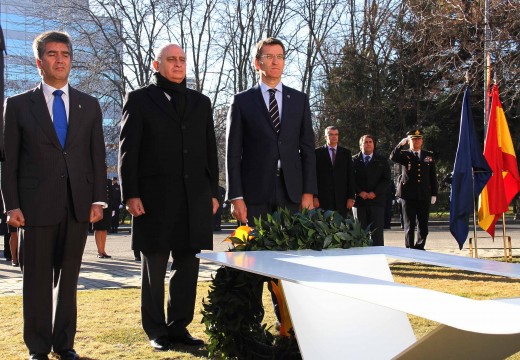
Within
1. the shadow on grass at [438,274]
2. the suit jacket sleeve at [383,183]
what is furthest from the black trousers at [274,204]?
the suit jacket sleeve at [383,183]

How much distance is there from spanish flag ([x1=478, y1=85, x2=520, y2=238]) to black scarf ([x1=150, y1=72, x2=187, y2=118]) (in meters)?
7.37

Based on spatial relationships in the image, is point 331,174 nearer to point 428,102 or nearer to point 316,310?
point 316,310

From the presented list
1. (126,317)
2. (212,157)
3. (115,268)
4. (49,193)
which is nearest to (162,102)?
(212,157)

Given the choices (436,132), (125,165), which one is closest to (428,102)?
(436,132)

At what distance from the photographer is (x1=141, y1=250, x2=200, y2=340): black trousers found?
5609mm

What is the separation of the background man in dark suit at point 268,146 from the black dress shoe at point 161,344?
1.14m

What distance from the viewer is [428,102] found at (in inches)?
1183

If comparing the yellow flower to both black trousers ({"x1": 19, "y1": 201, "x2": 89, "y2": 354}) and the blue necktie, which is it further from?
the blue necktie

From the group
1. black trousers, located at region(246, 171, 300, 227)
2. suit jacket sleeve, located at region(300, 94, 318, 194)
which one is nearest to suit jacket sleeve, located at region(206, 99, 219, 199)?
black trousers, located at region(246, 171, 300, 227)

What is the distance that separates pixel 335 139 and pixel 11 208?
22.5ft

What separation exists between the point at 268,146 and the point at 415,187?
23.1 ft

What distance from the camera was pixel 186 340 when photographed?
5.61 metres

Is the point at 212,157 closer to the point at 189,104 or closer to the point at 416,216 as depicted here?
the point at 189,104

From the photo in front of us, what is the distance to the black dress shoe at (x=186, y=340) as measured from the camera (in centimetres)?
556
